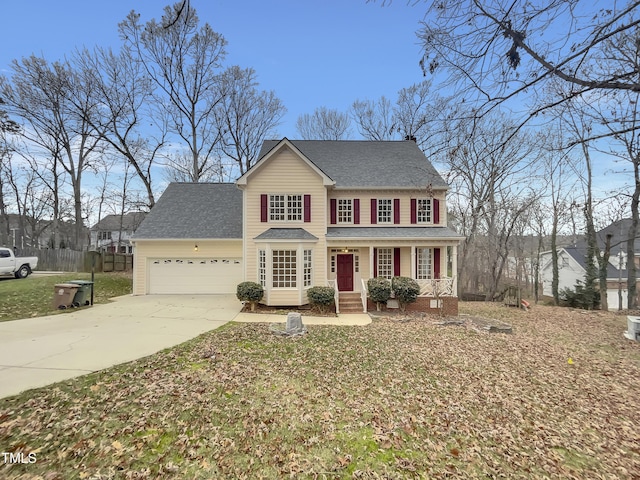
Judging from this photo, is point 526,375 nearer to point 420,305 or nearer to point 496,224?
point 420,305

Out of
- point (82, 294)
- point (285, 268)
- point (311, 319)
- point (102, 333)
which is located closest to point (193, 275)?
point (82, 294)

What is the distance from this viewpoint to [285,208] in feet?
43.7

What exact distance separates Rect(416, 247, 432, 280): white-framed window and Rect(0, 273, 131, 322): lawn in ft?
48.5

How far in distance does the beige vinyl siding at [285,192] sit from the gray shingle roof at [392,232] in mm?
997

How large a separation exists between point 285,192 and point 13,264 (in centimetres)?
1658

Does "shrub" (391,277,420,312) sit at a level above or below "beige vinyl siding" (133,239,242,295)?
below

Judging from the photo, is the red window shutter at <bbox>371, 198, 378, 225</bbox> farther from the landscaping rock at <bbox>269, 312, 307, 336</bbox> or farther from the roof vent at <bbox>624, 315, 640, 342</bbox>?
the roof vent at <bbox>624, 315, 640, 342</bbox>

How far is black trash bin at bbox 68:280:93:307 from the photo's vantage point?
11281 mm

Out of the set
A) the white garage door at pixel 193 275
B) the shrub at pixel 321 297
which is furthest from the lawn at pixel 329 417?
the white garage door at pixel 193 275

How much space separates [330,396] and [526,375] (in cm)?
456

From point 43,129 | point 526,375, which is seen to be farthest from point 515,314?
point 43,129

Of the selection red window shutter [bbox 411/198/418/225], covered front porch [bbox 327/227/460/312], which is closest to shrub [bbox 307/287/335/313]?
covered front porch [bbox 327/227/460/312]

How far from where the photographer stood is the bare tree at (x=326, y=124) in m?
28.8

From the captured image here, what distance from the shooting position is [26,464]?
10.2ft
